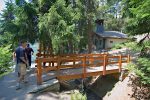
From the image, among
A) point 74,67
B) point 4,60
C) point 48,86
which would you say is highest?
point 4,60

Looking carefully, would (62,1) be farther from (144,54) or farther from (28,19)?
(144,54)

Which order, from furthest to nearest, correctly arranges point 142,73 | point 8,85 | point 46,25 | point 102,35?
point 102,35 → point 46,25 → point 8,85 → point 142,73

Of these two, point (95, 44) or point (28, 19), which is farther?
point (95, 44)

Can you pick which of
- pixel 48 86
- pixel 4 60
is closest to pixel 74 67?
pixel 48 86

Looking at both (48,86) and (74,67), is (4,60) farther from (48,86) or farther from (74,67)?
(74,67)

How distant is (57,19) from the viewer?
57.0ft

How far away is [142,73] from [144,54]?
121 centimetres

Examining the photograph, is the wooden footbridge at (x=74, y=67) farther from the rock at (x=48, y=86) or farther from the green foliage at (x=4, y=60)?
the green foliage at (x=4, y=60)

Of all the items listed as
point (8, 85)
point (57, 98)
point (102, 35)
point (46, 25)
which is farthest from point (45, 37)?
point (102, 35)

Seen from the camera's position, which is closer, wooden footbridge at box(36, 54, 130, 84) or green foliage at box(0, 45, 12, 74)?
green foliage at box(0, 45, 12, 74)

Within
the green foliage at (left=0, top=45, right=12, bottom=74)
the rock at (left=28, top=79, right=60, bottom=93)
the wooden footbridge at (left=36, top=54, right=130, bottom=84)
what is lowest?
the rock at (left=28, top=79, right=60, bottom=93)

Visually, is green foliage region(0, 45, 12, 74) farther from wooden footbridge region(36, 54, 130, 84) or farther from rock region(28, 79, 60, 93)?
wooden footbridge region(36, 54, 130, 84)

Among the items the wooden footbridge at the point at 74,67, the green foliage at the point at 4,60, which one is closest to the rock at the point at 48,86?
the wooden footbridge at the point at 74,67

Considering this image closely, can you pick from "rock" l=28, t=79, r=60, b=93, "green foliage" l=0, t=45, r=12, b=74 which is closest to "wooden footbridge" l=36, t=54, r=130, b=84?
"rock" l=28, t=79, r=60, b=93
